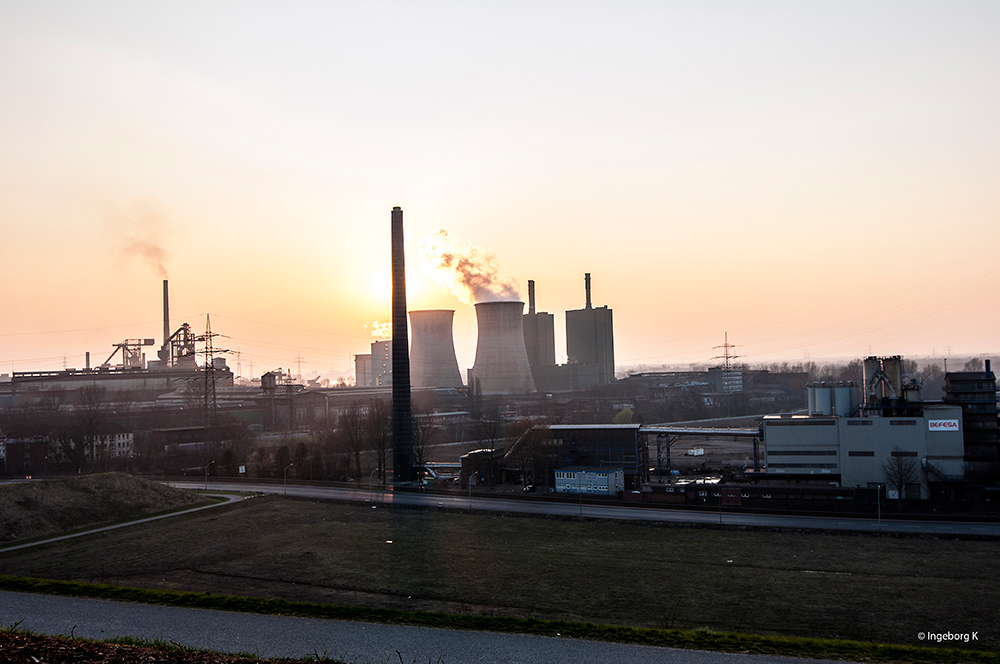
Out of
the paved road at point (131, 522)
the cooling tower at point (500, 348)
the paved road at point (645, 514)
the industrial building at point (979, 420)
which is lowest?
the paved road at point (645, 514)

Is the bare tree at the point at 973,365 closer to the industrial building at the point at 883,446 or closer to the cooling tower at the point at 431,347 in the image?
the cooling tower at the point at 431,347

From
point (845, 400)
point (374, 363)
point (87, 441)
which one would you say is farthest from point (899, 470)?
point (374, 363)

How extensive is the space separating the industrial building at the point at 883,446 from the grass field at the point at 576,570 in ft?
26.9

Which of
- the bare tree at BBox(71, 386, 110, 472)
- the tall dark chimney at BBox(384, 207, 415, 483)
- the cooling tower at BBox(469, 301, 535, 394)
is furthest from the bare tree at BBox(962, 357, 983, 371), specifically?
the bare tree at BBox(71, 386, 110, 472)

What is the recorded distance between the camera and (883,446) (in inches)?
1105

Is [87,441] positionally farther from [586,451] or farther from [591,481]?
[591,481]

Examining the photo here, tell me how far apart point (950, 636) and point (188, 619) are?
539 inches

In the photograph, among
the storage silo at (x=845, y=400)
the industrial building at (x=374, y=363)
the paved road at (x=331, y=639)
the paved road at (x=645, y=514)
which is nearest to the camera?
the paved road at (x=331, y=639)

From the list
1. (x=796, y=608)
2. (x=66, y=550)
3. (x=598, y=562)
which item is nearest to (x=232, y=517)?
(x=66, y=550)

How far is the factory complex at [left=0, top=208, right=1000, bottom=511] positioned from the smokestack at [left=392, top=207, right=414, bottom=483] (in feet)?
0.34

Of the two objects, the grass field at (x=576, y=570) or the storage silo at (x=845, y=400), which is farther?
the storage silo at (x=845, y=400)

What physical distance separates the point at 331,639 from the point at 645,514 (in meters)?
15.3

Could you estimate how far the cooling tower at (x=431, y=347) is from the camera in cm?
5703

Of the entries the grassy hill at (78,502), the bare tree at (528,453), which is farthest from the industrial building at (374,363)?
the grassy hill at (78,502)
